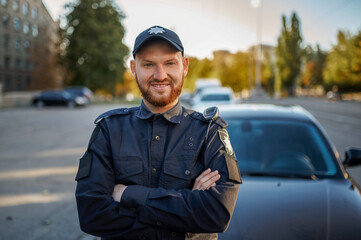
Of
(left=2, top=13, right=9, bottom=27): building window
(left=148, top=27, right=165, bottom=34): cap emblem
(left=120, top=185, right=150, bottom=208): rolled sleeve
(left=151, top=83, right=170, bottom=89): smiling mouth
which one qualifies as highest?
(left=2, top=13, right=9, bottom=27): building window

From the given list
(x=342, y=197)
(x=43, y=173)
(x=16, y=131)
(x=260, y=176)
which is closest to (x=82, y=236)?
(x=260, y=176)

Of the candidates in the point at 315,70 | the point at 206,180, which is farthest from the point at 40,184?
the point at 315,70

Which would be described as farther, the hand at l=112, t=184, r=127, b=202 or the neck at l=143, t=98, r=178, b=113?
the neck at l=143, t=98, r=178, b=113

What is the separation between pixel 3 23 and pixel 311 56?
322ft

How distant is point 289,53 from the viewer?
2721 inches

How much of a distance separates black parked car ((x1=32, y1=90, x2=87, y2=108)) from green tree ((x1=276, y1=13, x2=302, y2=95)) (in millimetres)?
53207

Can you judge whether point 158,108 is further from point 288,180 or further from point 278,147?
point 278,147

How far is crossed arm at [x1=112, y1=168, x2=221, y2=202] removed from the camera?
162cm

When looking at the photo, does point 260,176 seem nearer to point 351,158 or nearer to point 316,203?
point 316,203

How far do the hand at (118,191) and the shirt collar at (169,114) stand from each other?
0.37 meters

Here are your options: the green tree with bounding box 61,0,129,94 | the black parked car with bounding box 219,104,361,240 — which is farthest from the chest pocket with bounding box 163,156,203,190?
the green tree with bounding box 61,0,129,94

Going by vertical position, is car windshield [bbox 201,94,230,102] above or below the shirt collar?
below

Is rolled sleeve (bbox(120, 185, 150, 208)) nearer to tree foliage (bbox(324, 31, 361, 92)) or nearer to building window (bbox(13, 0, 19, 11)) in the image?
building window (bbox(13, 0, 19, 11))

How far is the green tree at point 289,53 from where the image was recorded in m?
67.8
